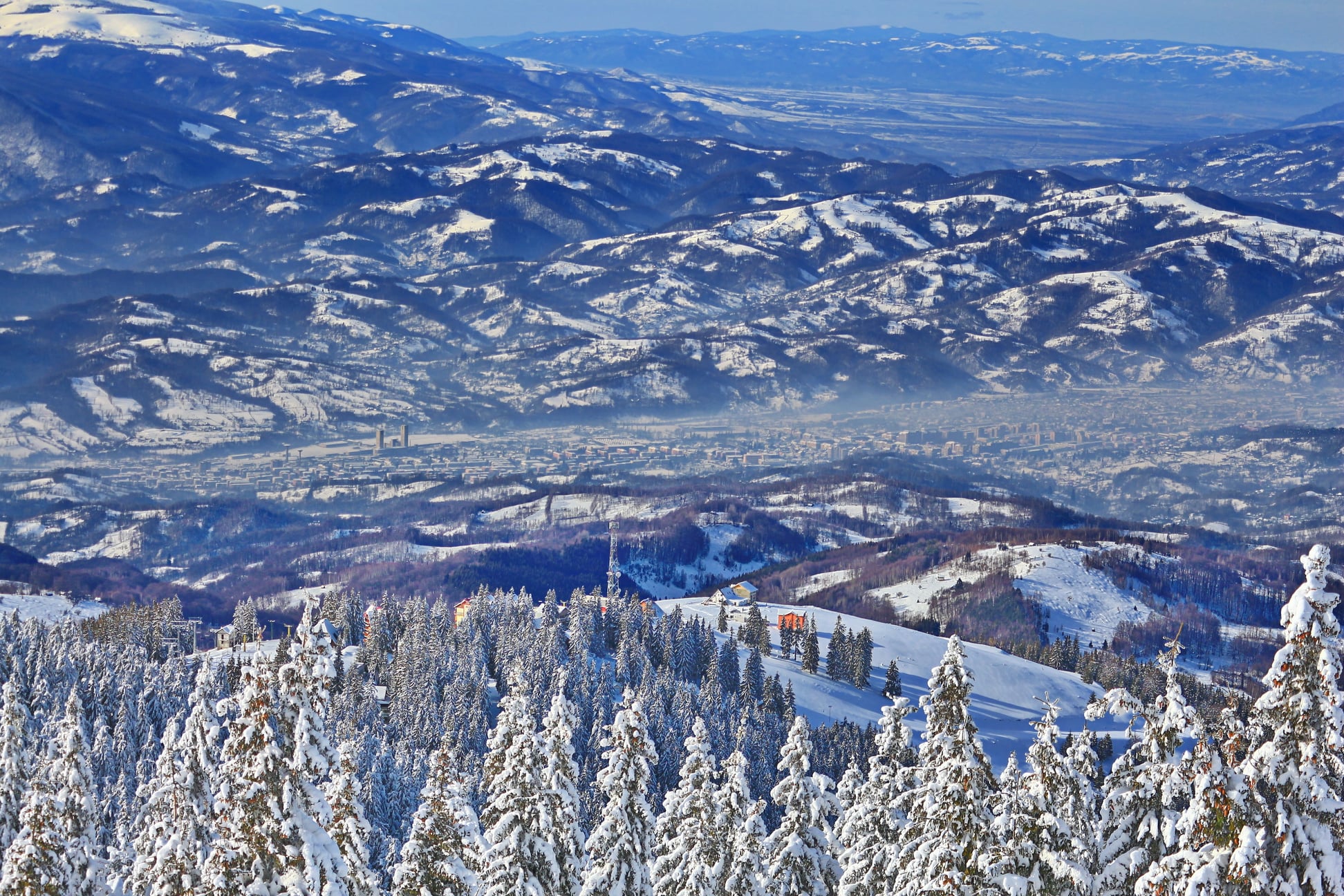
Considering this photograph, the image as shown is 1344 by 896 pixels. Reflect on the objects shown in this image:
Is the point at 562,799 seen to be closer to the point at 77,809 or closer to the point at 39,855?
the point at 39,855

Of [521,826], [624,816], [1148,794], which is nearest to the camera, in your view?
[1148,794]

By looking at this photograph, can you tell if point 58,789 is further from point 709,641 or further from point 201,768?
point 709,641

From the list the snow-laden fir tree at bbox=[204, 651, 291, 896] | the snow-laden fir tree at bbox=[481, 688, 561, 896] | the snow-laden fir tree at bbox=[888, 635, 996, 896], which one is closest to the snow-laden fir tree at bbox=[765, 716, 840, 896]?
the snow-laden fir tree at bbox=[481, 688, 561, 896]

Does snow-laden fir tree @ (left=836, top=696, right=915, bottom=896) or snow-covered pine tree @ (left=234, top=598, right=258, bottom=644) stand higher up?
snow-laden fir tree @ (left=836, top=696, right=915, bottom=896)

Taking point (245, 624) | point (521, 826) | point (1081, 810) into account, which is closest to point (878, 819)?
point (1081, 810)

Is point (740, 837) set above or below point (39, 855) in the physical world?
below

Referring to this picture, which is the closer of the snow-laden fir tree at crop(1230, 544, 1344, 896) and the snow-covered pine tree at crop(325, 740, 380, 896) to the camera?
the snow-laden fir tree at crop(1230, 544, 1344, 896)

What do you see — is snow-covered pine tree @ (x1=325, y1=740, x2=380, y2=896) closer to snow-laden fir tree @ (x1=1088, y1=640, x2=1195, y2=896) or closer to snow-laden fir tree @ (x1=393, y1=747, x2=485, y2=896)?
snow-laden fir tree @ (x1=393, y1=747, x2=485, y2=896)
